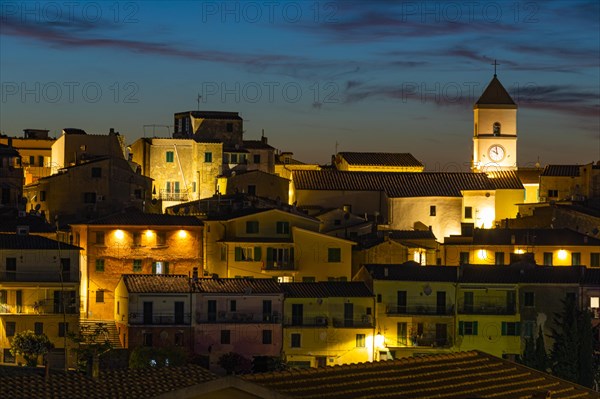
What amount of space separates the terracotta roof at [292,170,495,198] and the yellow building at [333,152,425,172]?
20.2ft

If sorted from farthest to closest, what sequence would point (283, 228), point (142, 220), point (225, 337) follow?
point (283, 228), point (142, 220), point (225, 337)

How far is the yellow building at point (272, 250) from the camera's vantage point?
209 ft

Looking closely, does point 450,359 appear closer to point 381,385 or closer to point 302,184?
point 381,385

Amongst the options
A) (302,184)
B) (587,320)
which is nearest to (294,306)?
(587,320)

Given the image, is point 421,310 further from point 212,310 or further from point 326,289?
point 212,310

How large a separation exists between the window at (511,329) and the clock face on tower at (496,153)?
3250 centimetres

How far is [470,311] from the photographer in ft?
200

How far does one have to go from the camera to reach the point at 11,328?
2188 inches

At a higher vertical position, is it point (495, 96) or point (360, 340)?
point (495, 96)

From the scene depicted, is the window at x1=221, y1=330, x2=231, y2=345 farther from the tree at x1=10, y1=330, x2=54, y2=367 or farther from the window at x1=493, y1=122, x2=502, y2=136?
the window at x1=493, y1=122, x2=502, y2=136

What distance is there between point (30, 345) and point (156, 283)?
20.3ft

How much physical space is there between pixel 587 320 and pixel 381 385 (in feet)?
82.6

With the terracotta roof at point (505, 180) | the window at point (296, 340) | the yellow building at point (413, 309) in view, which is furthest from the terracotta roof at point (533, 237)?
the window at point (296, 340)

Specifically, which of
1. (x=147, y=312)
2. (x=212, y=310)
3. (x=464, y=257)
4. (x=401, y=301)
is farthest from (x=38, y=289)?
(x=464, y=257)
